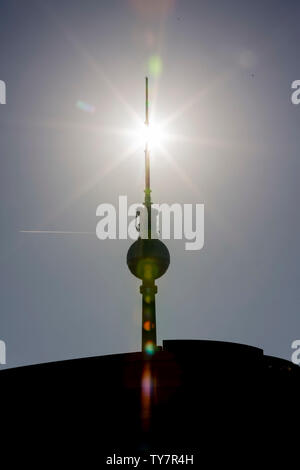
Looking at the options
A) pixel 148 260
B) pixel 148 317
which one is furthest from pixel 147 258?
pixel 148 317

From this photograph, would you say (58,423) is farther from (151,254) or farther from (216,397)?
(151,254)

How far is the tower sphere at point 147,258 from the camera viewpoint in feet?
145

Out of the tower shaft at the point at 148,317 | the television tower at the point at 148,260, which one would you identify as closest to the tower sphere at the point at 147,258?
the television tower at the point at 148,260

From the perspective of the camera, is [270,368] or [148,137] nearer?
[270,368]

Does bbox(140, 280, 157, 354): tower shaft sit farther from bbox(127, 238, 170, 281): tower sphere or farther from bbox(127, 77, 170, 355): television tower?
bbox(127, 238, 170, 281): tower sphere

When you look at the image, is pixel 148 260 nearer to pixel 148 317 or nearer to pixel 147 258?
pixel 147 258

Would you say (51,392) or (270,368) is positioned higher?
(270,368)

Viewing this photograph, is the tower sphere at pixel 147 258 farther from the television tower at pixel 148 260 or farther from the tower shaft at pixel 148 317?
the tower shaft at pixel 148 317

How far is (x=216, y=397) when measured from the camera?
1469cm

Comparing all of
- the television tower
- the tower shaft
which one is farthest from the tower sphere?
the tower shaft

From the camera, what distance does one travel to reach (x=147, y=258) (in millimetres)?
44312

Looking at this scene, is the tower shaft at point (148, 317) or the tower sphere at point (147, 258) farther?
the tower shaft at point (148, 317)

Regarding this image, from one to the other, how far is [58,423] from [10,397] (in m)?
2.08
